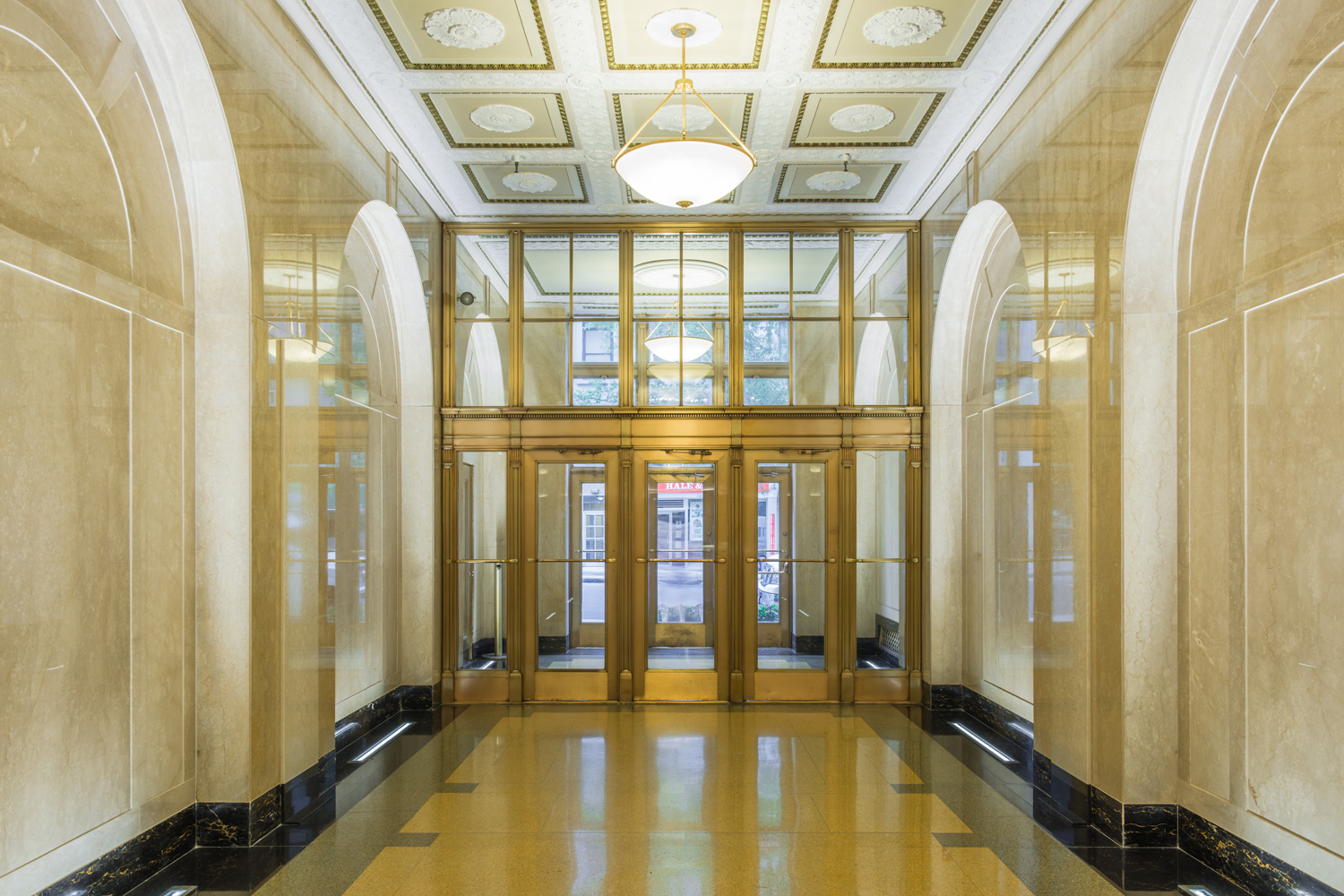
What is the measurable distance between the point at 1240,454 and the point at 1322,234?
1105 mm

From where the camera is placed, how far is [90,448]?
13.1 feet

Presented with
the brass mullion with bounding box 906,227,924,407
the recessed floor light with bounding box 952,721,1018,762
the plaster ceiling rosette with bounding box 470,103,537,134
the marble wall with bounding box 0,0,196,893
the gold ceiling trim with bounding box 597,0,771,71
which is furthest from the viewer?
the brass mullion with bounding box 906,227,924,407

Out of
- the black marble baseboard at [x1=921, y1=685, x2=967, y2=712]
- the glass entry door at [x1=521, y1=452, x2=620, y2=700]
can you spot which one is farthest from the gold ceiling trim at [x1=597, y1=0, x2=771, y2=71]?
the black marble baseboard at [x1=921, y1=685, x2=967, y2=712]

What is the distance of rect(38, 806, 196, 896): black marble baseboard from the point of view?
388 centimetres

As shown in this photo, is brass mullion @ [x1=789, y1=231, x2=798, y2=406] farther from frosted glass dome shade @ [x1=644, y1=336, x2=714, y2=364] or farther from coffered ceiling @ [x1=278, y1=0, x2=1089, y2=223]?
coffered ceiling @ [x1=278, y1=0, x2=1089, y2=223]

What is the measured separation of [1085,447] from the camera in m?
5.19

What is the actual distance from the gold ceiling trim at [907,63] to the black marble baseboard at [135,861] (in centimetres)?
476

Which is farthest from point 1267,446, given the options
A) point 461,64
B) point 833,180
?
point 461,64

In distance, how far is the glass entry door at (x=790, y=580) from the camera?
28.7ft

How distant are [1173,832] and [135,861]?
534 centimetres

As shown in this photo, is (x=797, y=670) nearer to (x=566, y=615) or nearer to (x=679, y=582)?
(x=679, y=582)

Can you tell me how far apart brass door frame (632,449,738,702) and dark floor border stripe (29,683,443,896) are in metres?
3.48

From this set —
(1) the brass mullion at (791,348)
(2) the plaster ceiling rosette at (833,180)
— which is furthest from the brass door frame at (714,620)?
(2) the plaster ceiling rosette at (833,180)

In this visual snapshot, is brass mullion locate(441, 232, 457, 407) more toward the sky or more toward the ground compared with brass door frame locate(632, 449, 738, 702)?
more toward the sky
